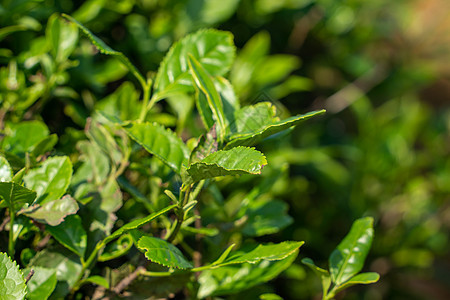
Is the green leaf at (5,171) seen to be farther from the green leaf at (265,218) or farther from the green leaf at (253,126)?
the green leaf at (265,218)

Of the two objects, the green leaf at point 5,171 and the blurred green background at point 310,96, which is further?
the blurred green background at point 310,96

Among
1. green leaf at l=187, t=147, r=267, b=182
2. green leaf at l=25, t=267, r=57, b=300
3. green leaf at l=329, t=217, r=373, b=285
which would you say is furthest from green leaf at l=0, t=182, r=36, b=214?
green leaf at l=329, t=217, r=373, b=285

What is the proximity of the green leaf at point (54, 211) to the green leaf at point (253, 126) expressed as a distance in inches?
10.4

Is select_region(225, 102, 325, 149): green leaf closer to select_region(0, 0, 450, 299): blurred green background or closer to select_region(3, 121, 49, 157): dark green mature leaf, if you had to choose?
select_region(0, 0, 450, 299): blurred green background

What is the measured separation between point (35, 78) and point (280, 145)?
85 centimetres

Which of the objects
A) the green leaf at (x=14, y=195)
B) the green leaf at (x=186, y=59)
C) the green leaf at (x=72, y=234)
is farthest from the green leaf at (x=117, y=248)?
the green leaf at (x=186, y=59)

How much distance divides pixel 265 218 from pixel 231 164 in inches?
16.1

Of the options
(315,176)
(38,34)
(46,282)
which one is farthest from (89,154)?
(315,176)

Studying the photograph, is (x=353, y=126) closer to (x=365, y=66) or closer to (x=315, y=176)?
(x=365, y=66)

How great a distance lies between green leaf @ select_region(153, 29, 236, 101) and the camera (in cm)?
86

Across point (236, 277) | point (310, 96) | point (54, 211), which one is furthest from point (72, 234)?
point (310, 96)

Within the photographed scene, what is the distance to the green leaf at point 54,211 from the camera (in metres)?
0.70

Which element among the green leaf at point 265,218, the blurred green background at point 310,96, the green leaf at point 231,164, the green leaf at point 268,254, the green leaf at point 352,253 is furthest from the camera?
the blurred green background at point 310,96

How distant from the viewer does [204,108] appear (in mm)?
761
